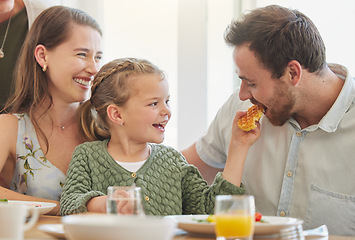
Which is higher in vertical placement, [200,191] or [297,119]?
[297,119]

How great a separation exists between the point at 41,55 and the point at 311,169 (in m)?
1.18

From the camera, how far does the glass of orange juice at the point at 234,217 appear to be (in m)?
0.90

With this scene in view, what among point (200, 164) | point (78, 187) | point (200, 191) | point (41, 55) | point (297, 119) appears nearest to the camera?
point (78, 187)

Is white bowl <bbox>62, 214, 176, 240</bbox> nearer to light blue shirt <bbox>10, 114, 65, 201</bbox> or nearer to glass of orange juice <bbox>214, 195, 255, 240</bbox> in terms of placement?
glass of orange juice <bbox>214, 195, 255, 240</bbox>

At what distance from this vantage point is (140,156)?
6.14ft

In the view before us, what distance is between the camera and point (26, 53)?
211 centimetres

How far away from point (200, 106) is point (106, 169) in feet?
4.05

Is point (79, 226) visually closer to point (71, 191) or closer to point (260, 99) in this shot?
point (71, 191)

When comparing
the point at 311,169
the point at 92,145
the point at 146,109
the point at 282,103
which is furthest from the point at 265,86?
the point at 92,145

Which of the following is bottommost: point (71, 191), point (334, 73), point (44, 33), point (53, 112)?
point (71, 191)

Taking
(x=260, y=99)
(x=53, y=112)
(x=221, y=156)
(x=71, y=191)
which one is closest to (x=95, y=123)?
(x=53, y=112)

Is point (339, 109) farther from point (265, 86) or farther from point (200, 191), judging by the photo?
point (200, 191)

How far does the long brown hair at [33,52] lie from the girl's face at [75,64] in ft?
0.11

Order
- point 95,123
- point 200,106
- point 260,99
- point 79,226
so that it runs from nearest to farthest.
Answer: point 79,226, point 260,99, point 95,123, point 200,106
